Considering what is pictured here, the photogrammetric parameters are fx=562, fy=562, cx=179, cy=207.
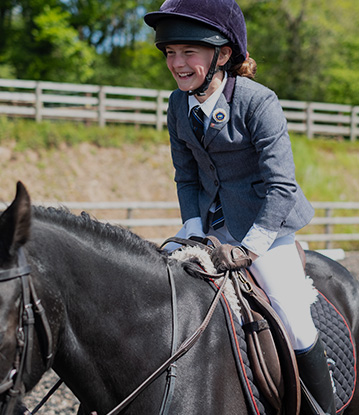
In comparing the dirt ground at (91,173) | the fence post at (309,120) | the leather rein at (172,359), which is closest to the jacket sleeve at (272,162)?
the leather rein at (172,359)

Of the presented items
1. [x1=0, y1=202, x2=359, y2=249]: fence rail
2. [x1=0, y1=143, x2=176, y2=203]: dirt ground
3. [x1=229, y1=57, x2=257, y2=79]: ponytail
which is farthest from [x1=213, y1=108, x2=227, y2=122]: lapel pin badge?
[x1=0, y1=143, x2=176, y2=203]: dirt ground

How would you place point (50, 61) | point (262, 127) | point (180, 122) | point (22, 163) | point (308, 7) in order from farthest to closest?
point (308, 7)
point (50, 61)
point (22, 163)
point (180, 122)
point (262, 127)

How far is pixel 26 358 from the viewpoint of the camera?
186 centimetres

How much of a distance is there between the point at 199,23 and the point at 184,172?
2.85 feet

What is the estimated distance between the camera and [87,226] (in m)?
2.29

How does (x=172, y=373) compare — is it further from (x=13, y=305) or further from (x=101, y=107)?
(x=101, y=107)

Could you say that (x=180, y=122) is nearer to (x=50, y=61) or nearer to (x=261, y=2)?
(x=50, y=61)

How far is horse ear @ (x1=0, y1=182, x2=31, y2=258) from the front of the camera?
5.89 ft

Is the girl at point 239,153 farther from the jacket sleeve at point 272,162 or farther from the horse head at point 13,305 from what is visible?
the horse head at point 13,305

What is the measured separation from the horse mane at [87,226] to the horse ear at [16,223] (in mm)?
318

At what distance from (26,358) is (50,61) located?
23.6 metres

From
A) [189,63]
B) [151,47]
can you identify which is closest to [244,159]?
[189,63]

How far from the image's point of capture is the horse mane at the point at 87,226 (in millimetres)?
2209

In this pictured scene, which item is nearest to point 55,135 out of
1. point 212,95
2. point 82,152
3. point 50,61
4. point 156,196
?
point 82,152
